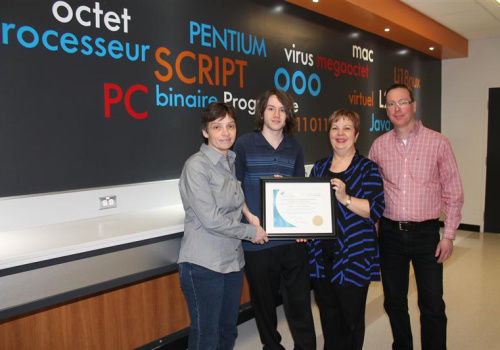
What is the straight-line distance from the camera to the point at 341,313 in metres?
2.32

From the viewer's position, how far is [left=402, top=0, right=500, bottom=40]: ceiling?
4934 mm

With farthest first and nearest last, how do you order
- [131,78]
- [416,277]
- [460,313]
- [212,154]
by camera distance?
[460,313] < [131,78] < [416,277] < [212,154]

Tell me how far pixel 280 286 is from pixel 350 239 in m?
0.54

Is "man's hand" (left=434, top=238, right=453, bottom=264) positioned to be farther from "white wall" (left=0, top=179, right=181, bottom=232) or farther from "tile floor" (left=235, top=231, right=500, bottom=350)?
"white wall" (left=0, top=179, right=181, bottom=232)

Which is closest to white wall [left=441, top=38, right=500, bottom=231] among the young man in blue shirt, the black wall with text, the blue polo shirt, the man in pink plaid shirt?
the black wall with text

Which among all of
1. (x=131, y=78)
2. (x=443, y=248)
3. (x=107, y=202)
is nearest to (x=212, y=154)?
(x=107, y=202)

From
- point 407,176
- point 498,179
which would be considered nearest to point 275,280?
point 407,176

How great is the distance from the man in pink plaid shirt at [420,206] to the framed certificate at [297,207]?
1.83 feet

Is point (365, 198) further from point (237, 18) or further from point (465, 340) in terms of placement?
point (237, 18)

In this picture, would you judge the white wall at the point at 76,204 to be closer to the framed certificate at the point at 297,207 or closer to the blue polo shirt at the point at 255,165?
the blue polo shirt at the point at 255,165

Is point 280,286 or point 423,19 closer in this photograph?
point 280,286

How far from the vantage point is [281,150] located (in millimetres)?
2350

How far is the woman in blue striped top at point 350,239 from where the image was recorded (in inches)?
86.3

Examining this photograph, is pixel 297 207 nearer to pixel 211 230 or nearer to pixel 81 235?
pixel 211 230
